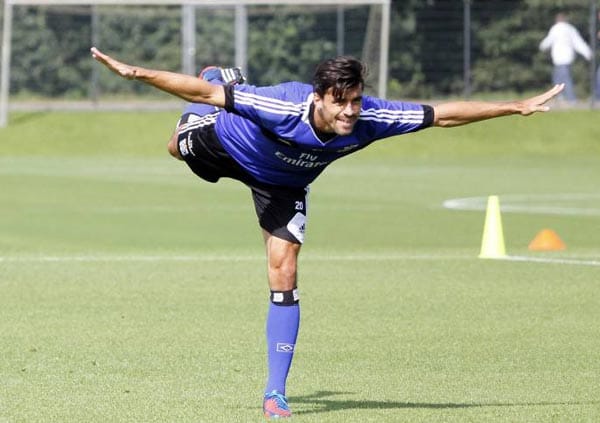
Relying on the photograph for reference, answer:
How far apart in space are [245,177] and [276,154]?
0.60 m

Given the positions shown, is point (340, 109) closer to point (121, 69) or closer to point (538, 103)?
point (121, 69)

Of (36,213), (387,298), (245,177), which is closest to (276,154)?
(245,177)

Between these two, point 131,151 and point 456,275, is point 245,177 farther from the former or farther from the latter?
point 131,151

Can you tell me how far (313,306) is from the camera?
12445 millimetres

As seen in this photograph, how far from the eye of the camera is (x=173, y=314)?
1188 cm

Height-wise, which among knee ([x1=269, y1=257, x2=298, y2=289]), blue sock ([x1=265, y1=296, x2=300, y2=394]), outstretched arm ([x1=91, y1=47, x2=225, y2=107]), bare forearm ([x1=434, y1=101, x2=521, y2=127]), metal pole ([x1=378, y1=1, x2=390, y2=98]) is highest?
metal pole ([x1=378, y1=1, x2=390, y2=98])

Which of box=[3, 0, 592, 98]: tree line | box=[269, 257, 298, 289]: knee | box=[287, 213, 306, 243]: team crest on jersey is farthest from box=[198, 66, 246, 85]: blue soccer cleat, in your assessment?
box=[3, 0, 592, 98]: tree line

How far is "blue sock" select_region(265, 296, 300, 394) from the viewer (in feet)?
26.3

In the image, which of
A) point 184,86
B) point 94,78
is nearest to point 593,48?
point 94,78

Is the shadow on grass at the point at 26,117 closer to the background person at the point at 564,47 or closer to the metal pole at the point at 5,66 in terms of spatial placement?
the metal pole at the point at 5,66

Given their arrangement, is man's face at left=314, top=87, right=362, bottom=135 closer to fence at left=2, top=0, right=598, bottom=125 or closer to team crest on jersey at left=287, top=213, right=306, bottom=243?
team crest on jersey at left=287, top=213, right=306, bottom=243

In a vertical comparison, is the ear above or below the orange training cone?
above

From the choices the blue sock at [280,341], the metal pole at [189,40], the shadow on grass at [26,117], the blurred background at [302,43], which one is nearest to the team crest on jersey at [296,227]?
the blue sock at [280,341]

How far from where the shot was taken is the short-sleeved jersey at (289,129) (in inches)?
305
